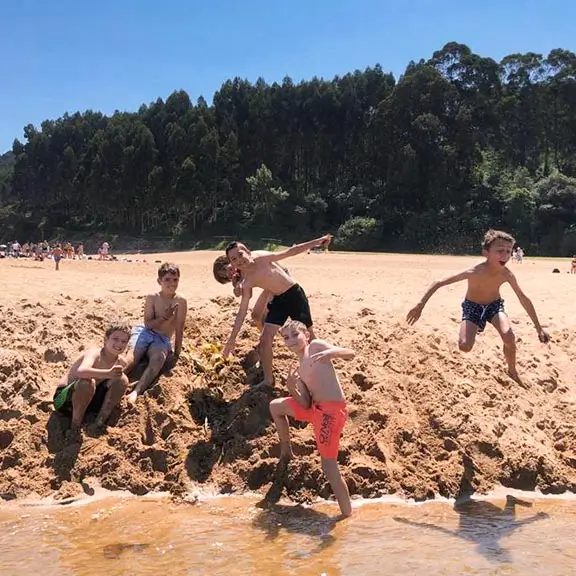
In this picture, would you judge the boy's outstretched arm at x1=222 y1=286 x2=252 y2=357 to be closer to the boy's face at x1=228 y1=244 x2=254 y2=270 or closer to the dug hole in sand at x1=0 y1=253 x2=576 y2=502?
the boy's face at x1=228 y1=244 x2=254 y2=270

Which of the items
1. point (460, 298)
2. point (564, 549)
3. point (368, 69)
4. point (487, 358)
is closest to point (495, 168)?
point (368, 69)

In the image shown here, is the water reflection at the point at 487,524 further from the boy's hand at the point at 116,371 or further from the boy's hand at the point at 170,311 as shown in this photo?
the boy's hand at the point at 170,311

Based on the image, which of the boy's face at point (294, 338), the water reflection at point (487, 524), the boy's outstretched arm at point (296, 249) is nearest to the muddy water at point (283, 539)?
the water reflection at point (487, 524)

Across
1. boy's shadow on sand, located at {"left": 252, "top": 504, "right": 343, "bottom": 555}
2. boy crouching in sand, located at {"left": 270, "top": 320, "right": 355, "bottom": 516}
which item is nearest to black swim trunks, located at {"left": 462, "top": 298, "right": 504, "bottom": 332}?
boy crouching in sand, located at {"left": 270, "top": 320, "right": 355, "bottom": 516}

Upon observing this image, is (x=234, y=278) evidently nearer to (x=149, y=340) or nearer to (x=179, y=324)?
(x=179, y=324)

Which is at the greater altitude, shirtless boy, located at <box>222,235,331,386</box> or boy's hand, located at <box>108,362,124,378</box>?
shirtless boy, located at <box>222,235,331,386</box>

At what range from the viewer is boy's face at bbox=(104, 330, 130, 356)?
563 cm

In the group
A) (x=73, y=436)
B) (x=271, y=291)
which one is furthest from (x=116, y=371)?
(x=271, y=291)

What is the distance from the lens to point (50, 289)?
9.25m

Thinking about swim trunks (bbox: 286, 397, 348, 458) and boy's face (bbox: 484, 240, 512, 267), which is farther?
boy's face (bbox: 484, 240, 512, 267)

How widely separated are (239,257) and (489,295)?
240 cm

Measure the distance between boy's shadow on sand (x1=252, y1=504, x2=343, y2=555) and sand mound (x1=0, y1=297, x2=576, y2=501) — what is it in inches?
11.6

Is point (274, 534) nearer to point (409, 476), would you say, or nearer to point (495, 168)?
point (409, 476)

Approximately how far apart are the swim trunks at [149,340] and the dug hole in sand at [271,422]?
0.29 metres
